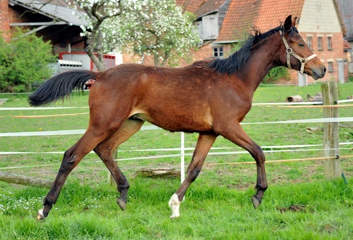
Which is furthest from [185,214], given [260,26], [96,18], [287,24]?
[260,26]

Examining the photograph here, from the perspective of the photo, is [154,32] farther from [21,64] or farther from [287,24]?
[287,24]

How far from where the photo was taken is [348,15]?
4894 centimetres

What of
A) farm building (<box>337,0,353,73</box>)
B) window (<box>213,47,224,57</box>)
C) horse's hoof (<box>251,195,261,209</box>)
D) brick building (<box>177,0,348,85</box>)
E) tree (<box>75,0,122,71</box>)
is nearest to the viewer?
horse's hoof (<box>251,195,261,209</box>)

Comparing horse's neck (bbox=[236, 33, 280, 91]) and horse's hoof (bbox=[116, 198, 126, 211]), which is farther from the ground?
horse's neck (bbox=[236, 33, 280, 91])

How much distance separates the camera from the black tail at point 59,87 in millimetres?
4793

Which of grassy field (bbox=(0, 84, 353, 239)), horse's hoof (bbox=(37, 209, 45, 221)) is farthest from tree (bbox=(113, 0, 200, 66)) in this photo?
A: horse's hoof (bbox=(37, 209, 45, 221))

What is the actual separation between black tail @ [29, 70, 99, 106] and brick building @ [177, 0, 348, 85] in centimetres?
2894

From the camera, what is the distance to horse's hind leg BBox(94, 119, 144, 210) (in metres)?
4.93

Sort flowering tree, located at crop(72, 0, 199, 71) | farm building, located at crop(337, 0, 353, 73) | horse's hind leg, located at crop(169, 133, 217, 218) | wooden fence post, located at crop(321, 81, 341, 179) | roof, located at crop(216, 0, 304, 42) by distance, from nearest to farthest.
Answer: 1. horse's hind leg, located at crop(169, 133, 217, 218)
2. wooden fence post, located at crop(321, 81, 341, 179)
3. flowering tree, located at crop(72, 0, 199, 71)
4. roof, located at crop(216, 0, 304, 42)
5. farm building, located at crop(337, 0, 353, 73)

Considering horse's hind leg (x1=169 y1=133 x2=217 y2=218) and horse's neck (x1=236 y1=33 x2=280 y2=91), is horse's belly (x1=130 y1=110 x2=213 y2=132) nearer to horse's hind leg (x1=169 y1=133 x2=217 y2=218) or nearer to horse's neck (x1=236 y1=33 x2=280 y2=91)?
horse's hind leg (x1=169 y1=133 x2=217 y2=218)

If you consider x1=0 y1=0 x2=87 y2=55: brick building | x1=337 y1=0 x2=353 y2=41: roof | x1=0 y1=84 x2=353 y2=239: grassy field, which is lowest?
x1=0 y1=84 x2=353 y2=239: grassy field

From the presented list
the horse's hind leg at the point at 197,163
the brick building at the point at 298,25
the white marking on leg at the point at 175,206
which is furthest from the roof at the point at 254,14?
the white marking on leg at the point at 175,206

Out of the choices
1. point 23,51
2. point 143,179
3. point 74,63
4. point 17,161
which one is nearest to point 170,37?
point 74,63

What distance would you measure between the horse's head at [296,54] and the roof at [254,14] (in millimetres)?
27940
